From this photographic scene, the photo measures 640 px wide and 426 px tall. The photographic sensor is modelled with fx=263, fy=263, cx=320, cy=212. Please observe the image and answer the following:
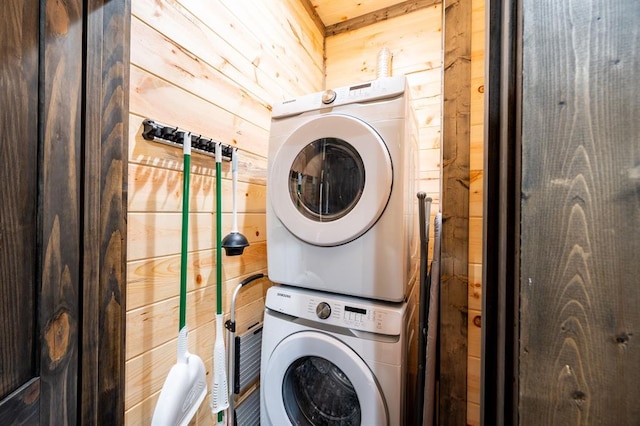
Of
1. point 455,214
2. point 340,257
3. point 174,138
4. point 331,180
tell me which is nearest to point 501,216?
point 455,214

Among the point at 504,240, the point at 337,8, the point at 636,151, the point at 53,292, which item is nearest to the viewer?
the point at 636,151

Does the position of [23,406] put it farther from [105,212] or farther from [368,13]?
[368,13]

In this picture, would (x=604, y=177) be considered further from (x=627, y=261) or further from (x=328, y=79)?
(x=328, y=79)

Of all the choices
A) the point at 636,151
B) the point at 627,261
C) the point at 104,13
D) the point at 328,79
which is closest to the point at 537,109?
the point at 636,151

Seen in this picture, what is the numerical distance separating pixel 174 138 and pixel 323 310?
88 cm

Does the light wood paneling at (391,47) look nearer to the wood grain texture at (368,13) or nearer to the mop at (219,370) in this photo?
the wood grain texture at (368,13)

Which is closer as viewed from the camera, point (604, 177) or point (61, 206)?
point (604, 177)

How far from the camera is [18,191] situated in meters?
0.57

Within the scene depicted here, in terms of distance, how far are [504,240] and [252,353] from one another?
4.17ft

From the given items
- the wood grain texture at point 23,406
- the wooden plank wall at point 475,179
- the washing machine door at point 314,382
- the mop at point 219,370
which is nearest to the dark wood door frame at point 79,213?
the wood grain texture at point 23,406

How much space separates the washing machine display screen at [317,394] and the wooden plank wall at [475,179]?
526 mm

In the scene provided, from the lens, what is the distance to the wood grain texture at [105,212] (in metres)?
0.71

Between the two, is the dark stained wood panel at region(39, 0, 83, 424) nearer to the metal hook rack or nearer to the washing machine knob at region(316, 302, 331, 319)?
the metal hook rack

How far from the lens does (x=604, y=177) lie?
419 millimetres
